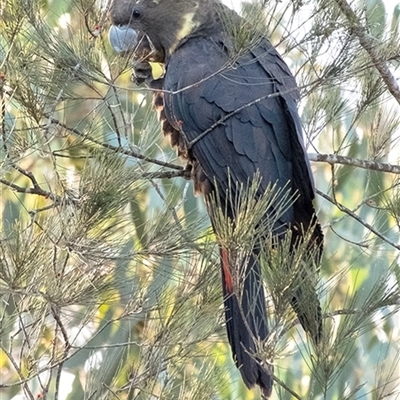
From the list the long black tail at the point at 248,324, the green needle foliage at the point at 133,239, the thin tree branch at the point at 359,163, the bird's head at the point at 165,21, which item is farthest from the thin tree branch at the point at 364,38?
the bird's head at the point at 165,21

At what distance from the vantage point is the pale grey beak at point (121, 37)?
5.68 ft

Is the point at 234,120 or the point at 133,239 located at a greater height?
the point at 234,120

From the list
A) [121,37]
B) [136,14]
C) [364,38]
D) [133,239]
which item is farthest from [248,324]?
[136,14]

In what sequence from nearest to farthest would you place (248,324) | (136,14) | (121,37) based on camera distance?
(248,324), (121,37), (136,14)

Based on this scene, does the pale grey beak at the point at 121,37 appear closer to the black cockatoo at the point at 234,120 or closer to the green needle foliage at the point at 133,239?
the black cockatoo at the point at 234,120

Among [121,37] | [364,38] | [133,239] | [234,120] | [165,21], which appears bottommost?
[133,239]

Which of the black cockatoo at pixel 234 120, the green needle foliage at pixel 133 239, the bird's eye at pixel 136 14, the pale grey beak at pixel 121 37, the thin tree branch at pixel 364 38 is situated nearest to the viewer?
the green needle foliage at pixel 133 239

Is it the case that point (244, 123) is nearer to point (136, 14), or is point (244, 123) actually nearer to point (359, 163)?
point (359, 163)

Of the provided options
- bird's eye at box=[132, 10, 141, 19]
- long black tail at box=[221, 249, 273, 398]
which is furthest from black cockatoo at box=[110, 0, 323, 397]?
long black tail at box=[221, 249, 273, 398]

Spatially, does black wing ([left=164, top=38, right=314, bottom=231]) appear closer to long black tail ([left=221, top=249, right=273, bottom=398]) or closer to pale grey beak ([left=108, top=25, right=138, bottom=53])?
pale grey beak ([left=108, top=25, right=138, bottom=53])

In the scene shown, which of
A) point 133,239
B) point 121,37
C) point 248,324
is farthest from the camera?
point 121,37

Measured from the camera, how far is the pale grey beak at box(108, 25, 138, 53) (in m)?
1.73

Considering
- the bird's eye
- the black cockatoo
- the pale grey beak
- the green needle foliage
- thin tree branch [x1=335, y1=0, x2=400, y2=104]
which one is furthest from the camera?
the bird's eye

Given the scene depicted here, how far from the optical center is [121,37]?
1886 millimetres
